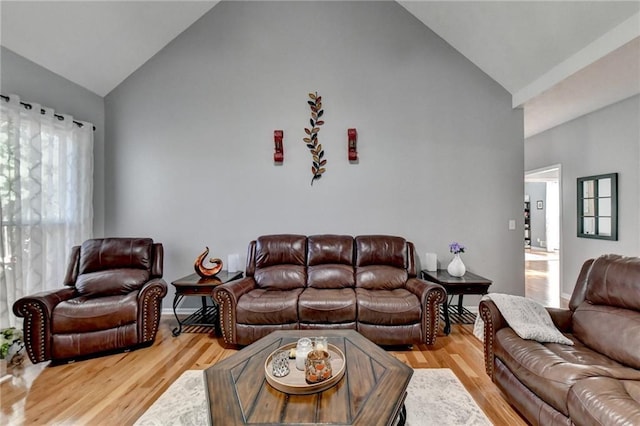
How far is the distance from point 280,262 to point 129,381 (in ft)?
5.53

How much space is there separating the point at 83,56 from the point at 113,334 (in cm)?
312

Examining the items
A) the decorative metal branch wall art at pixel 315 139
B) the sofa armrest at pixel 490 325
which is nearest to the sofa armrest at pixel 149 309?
the decorative metal branch wall art at pixel 315 139

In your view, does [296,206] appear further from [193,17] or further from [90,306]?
[193,17]

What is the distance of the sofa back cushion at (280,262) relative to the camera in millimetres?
3223

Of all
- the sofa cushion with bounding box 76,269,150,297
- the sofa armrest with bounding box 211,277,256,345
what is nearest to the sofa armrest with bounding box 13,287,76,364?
the sofa cushion with bounding box 76,269,150,297

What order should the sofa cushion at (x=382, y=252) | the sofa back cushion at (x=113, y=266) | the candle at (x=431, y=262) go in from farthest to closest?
the candle at (x=431, y=262) → the sofa cushion at (x=382, y=252) → the sofa back cushion at (x=113, y=266)

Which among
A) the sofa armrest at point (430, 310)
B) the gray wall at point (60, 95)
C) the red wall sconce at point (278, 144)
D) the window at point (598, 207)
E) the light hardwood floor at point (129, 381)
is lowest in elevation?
the light hardwood floor at point (129, 381)

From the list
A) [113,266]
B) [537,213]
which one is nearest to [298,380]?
[113,266]

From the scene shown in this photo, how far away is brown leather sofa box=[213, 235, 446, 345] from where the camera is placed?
2.73 meters

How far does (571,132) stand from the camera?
176 inches

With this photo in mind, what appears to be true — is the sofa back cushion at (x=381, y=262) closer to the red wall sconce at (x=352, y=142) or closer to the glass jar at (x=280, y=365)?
the red wall sconce at (x=352, y=142)

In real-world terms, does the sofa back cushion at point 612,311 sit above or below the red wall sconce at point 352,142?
below

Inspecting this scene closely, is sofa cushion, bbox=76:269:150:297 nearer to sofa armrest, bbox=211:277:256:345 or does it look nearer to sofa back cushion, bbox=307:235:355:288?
sofa armrest, bbox=211:277:256:345

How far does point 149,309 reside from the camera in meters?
2.81
